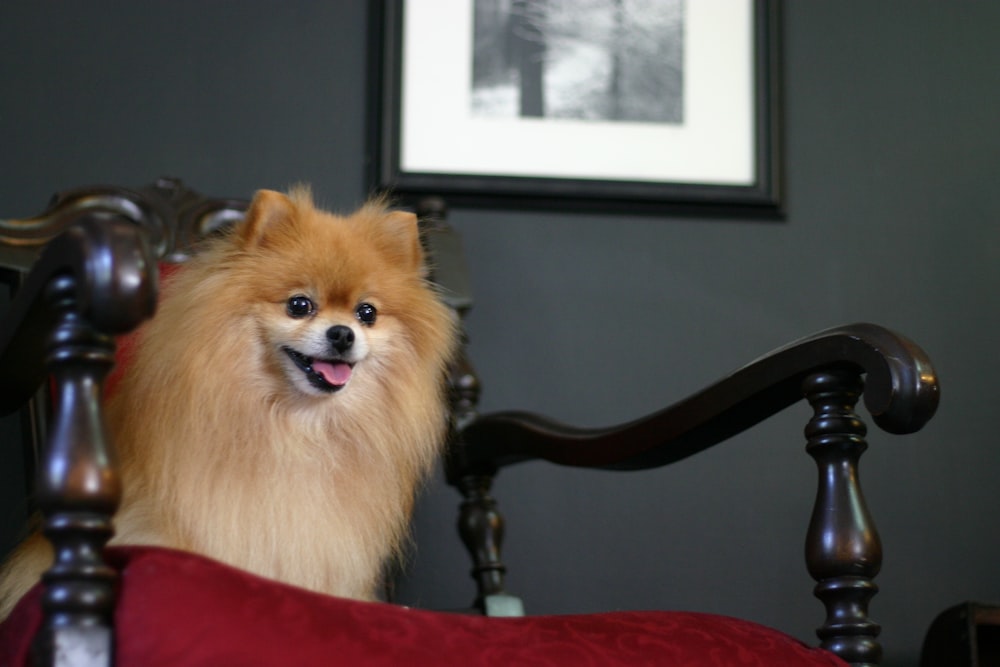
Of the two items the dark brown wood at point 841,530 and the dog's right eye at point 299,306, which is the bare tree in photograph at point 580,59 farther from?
the dark brown wood at point 841,530

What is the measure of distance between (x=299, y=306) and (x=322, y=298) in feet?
0.09

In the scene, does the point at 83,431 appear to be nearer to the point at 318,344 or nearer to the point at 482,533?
the point at 318,344

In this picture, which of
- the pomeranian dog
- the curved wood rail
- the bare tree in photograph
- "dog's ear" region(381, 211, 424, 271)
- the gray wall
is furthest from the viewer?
the bare tree in photograph

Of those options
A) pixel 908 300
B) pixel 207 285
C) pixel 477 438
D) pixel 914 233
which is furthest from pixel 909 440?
pixel 207 285

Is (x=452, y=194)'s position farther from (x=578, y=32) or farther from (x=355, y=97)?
(x=578, y=32)

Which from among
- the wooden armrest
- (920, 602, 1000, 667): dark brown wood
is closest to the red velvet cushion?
the wooden armrest

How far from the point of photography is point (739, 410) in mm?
1260

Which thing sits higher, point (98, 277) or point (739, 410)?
point (98, 277)

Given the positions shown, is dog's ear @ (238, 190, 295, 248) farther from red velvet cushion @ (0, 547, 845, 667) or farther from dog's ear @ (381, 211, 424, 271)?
red velvet cushion @ (0, 547, 845, 667)

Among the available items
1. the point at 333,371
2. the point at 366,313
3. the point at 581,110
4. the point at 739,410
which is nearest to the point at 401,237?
the point at 366,313

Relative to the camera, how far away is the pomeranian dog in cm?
117

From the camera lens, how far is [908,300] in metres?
2.22

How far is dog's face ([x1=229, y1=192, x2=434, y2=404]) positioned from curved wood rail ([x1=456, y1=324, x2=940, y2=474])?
10.1 inches

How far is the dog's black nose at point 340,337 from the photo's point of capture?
4.17 ft
